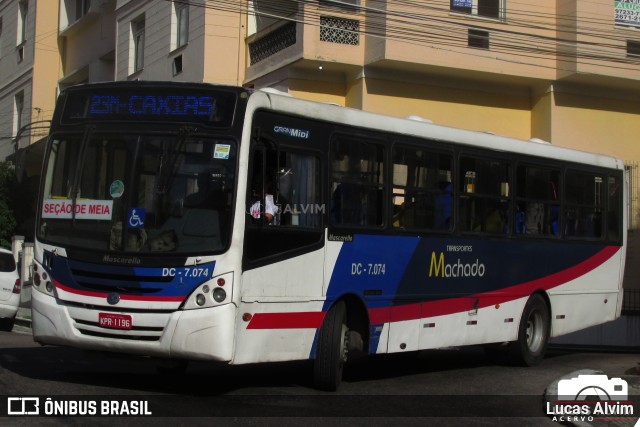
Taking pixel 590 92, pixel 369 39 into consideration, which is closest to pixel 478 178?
pixel 369 39

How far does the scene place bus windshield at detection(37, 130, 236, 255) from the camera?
862cm

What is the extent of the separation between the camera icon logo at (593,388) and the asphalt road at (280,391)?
335 mm

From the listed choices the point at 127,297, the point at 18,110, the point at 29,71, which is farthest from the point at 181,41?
the point at 127,297

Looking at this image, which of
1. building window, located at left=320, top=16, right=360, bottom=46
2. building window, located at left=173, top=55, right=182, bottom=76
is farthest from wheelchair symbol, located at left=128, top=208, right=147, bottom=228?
building window, located at left=173, top=55, right=182, bottom=76

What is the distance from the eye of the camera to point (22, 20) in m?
36.2

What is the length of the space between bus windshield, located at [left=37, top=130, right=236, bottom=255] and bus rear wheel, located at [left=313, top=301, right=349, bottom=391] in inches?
70.4

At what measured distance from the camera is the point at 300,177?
9.54 metres

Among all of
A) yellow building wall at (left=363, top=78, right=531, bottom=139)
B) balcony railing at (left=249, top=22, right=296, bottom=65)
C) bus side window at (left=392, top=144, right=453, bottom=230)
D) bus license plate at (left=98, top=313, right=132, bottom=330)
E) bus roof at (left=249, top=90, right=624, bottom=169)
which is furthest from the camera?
yellow building wall at (left=363, top=78, right=531, bottom=139)

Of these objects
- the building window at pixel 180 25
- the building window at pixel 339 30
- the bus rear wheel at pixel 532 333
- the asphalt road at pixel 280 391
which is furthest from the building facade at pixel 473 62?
the asphalt road at pixel 280 391

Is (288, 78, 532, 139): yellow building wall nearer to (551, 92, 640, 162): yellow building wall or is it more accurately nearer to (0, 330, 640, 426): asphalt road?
(551, 92, 640, 162): yellow building wall

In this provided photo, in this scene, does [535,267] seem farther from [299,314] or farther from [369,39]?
[369,39]

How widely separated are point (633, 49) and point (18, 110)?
23.7m

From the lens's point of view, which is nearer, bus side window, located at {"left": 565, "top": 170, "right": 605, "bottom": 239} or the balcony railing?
bus side window, located at {"left": 565, "top": 170, "right": 605, "bottom": 239}

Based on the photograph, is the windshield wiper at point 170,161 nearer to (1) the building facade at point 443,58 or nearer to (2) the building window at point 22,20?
(1) the building facade at point 443,58
